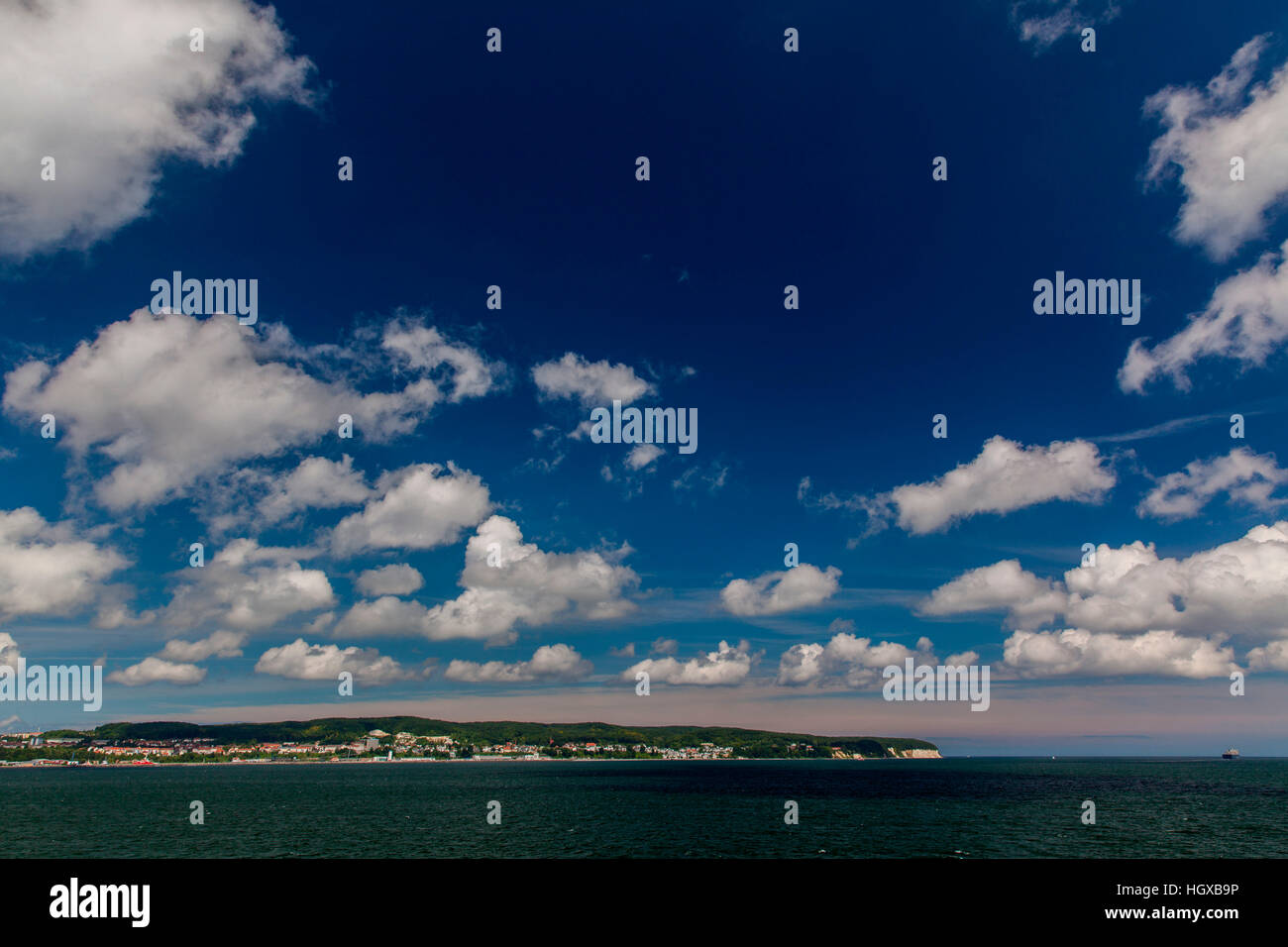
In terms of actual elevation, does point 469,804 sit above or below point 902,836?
below

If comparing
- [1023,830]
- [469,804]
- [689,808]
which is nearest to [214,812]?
[469,804]

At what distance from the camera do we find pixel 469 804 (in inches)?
4247

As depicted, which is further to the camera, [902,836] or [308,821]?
[308,821]

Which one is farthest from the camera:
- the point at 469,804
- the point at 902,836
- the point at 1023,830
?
the point at 469,804

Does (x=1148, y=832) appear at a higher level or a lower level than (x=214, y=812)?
higher

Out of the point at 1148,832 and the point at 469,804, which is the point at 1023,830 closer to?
the point at 1148,832
